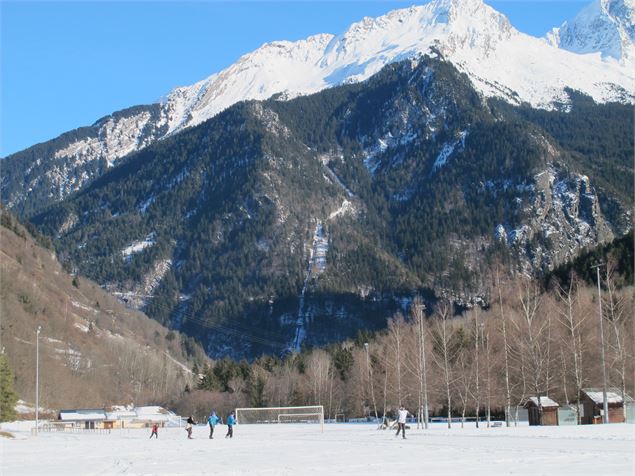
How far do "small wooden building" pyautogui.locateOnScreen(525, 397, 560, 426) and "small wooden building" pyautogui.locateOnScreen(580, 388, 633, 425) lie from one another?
2253 mm

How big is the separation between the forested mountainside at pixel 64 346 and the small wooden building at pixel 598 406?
82.0 meters

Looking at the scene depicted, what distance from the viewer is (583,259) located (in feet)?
496

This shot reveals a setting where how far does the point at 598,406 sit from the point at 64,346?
110 m

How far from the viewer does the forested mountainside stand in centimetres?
13350

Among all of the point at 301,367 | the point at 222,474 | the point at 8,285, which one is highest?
the point at 8,285

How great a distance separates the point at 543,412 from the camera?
217ft

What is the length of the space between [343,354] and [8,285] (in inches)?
2288

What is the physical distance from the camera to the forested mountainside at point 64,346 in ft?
438

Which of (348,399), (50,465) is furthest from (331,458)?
(348,399)

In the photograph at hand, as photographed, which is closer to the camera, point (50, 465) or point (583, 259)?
point (50, 465)

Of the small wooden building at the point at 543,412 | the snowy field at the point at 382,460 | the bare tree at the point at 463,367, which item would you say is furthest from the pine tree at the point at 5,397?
the small wooden building at the point at 543,412

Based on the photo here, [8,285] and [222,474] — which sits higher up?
[8,285]

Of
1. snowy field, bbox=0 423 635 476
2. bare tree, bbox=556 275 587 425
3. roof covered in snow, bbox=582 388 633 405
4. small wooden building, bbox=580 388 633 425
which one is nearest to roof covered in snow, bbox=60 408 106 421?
bare tree, bbox=556 275 587 425

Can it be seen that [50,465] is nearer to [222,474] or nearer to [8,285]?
[222,474]
